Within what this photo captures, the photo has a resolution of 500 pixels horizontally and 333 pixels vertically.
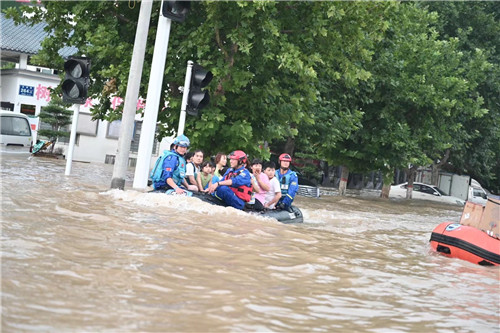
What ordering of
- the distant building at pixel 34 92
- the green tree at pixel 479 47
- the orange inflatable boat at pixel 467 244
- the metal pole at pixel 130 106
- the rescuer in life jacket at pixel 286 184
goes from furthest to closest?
the distant building at pixel 34 92 → the green tree at pixel 479 47 → the rescuer in life jacket at pixel 286 184 → the metal pole at pixel 130 106 → the orange inflatable boat at pixel 467 244

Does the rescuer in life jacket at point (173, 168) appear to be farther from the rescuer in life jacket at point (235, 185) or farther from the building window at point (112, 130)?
the building window at point (112, 130)

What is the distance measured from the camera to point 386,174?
35.5 m

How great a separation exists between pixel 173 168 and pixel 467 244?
206 inches

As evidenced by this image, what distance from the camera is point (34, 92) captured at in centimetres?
4138

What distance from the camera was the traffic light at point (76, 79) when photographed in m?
16.6

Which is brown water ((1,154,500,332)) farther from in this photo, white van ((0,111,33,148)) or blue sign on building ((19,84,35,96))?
blue sign on building ((19,84,35,96))

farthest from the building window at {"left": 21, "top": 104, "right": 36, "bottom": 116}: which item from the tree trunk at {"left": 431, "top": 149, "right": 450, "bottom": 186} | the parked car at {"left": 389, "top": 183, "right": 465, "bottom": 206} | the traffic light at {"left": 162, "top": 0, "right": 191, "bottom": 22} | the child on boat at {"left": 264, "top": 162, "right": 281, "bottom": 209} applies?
the traffic light at {"left": 162, "top": 0, "right": 191, "bottom": 22}

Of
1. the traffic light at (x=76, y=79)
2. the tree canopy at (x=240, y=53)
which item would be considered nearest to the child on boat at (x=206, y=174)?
the traffic light at (x=76, y=79)

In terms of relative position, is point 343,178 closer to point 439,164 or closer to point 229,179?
point 439,164

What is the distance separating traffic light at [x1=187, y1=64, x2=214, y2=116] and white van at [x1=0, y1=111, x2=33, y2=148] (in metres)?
9.75

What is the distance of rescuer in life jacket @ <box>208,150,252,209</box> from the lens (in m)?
14.1

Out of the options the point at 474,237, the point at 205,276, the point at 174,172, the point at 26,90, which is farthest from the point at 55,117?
the point at 205,276

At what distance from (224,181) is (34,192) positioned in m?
3.44

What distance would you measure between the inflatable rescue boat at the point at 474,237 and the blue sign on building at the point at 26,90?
31935 mm
